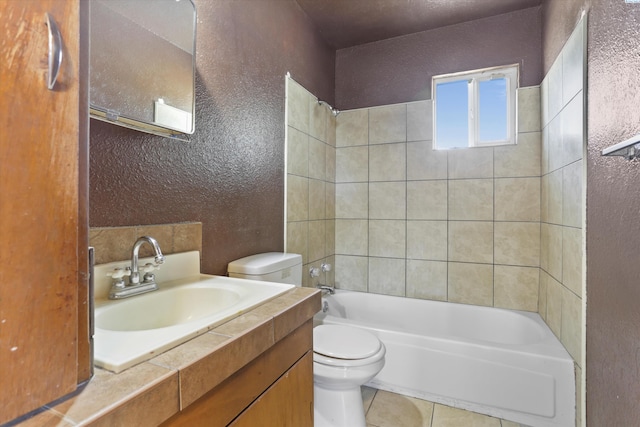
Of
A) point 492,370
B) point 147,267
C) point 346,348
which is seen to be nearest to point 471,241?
point 492,370

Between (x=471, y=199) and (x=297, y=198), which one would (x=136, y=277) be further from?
(x=471, y=199)

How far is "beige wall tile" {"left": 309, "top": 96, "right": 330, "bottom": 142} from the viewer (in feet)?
7.88

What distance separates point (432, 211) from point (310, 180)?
40.8 inches

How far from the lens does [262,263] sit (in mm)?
1561

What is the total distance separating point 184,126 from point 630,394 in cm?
185

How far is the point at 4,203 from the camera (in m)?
0.37

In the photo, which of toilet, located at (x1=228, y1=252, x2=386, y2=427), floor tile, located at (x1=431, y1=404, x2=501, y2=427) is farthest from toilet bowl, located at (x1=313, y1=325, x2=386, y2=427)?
floor tile, located at (x1=431, y1=404, x2=501, y2=427)

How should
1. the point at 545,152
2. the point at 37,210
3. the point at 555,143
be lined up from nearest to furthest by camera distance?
the point at 37,210 < the point at 555,143 < the point at 545,152

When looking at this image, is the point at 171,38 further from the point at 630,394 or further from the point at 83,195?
the point at 630,394

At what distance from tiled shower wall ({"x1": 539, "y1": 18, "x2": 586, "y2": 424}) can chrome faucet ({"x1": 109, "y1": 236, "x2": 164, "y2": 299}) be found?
1806mm

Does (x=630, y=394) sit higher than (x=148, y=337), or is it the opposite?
(x=148, y=337)

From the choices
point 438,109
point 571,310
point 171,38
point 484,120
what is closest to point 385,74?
point 438,109

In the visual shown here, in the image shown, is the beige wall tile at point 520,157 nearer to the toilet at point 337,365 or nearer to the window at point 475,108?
the window at point 475,108

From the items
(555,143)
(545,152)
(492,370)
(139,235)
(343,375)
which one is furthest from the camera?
(545,152)
